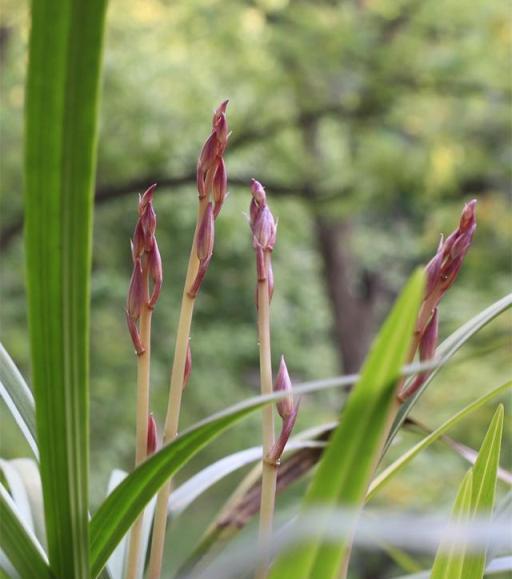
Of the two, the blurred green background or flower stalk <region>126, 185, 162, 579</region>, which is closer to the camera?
flower stalk <region>126, 185, 162, 579</region>

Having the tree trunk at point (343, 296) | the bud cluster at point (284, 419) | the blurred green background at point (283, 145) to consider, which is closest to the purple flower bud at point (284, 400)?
the bud cluster at point (284, 419)

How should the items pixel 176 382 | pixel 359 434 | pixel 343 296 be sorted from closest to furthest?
pixel 359 434
pixel 176 382
pixel 343 296

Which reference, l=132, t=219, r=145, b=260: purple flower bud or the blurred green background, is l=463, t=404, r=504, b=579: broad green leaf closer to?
l=132, t=219, r=145, b=260: purple flower bud

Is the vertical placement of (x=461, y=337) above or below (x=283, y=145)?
below

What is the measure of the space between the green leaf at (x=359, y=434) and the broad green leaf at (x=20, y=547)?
76 millimetres

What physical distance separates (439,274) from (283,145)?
302 centimetres

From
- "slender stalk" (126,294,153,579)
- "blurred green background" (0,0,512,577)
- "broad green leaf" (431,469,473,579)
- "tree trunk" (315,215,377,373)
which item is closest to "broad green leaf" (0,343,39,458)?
"slender stalk" (126,294,153,579)

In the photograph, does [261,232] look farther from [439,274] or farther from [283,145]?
[283,145]

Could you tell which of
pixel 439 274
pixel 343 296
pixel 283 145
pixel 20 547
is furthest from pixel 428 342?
pixel 343 296

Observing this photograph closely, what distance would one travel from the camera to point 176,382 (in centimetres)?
29

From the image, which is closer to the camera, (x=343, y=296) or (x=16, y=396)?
(x=16, y=396)

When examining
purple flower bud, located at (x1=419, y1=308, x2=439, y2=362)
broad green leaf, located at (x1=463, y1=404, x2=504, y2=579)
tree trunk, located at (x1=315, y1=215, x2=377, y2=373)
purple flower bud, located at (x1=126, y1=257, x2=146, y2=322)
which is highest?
tree trunk, located at (x1=315, y1=215, x2=377, y2=373)

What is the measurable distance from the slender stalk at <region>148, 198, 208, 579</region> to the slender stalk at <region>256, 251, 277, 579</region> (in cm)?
2

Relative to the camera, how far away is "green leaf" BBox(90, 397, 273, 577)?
0.72 ft
